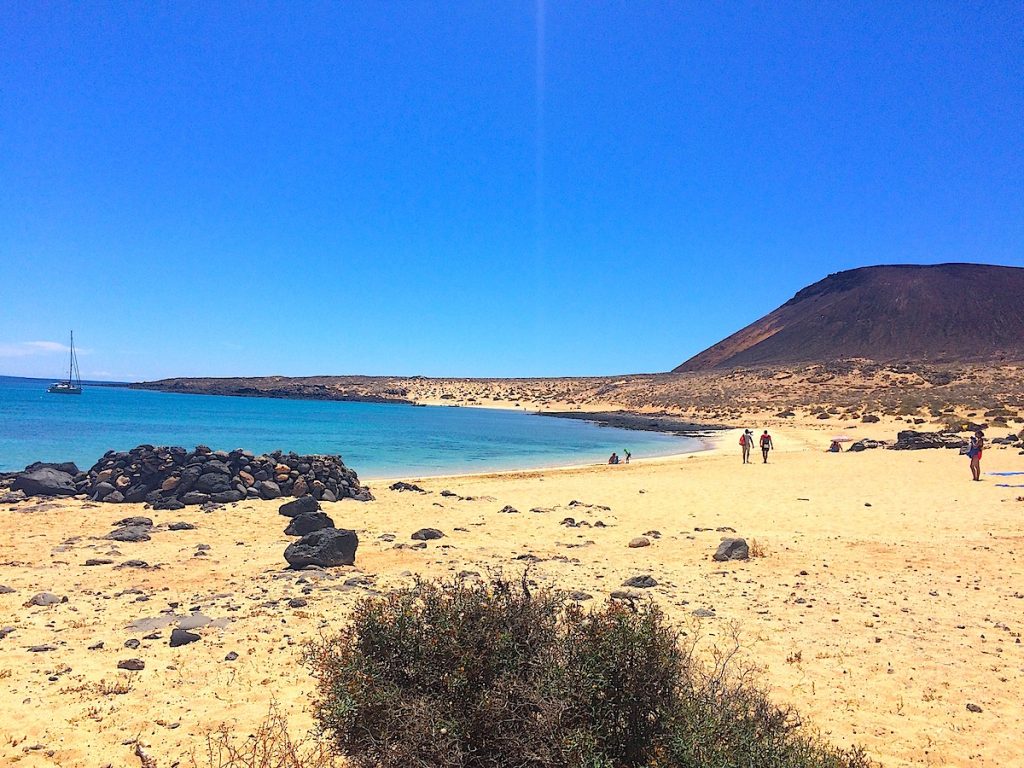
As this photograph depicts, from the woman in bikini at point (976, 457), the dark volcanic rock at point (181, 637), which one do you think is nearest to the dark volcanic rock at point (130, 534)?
the dark volcanic rock at point (181, 637)

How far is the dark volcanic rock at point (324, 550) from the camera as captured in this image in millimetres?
10547

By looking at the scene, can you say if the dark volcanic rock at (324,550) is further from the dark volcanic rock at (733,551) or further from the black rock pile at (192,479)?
the black rock pile at (192,479)

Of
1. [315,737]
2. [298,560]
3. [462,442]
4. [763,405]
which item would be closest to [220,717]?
[315,737]

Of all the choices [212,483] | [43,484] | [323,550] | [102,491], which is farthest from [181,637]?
[43,484]

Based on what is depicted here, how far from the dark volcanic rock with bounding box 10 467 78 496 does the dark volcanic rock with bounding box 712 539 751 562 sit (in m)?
18.0

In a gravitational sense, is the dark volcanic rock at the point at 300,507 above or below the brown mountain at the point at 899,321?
below

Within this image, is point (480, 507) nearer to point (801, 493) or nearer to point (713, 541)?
point (713, 541)

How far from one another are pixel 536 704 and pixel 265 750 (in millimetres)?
2113

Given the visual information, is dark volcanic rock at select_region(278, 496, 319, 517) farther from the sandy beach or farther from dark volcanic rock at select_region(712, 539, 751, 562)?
dark volcanic rock at select_region(712, 539, 751, 562)

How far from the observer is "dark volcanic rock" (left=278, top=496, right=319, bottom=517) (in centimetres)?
1499

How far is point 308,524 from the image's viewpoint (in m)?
13.1

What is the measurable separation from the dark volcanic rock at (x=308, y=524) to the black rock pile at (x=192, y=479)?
191 inches

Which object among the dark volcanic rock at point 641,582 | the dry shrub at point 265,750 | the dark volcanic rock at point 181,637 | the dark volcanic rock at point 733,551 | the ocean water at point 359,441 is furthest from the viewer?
the ocean water at point 359,441

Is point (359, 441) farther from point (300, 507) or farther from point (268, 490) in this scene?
point (300, 507)
